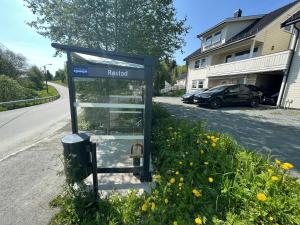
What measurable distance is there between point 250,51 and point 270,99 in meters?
5.00

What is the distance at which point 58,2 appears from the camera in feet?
22.6

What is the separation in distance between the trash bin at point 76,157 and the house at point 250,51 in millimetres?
14844

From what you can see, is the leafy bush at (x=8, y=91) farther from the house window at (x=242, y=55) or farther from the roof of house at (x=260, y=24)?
the house window at (x=242, y=55)

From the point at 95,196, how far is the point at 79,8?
24.0 feet

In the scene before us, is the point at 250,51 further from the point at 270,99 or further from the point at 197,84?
the point at 197,84

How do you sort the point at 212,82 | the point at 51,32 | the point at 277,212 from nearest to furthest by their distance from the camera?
the point at 277,212, the point at 51,32, the point at 212,82

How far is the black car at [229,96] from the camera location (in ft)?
39.6

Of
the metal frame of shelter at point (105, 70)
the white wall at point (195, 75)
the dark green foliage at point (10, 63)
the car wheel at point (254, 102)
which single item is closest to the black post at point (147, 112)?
the metal frame of shelter at point (105, 70)

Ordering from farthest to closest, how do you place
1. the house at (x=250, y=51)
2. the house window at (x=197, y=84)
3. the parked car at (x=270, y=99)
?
the house window at (x=197, y=84)
the parked car at (x=270, y=99)
the house at (x=250, y=51)

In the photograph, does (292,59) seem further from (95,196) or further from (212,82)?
(95,196)

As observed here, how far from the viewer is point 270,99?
47.4 feet

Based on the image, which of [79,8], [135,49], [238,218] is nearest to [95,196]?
[238,218]

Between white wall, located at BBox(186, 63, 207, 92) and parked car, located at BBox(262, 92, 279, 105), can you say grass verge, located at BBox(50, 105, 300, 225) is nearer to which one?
parked car, located at BBox(262, 92, 279, 105)

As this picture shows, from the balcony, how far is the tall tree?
950 cm
